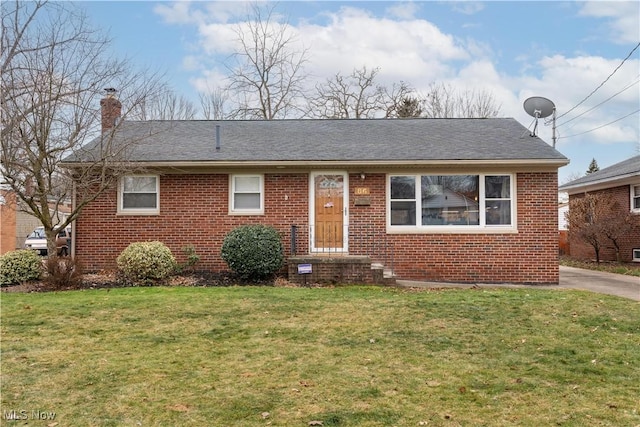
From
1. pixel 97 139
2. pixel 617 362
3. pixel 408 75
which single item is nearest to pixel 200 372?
pixel 617 362

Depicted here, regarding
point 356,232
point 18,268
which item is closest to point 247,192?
point 356,232

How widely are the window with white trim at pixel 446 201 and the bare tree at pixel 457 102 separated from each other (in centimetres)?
2112

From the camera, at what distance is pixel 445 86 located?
32500mm

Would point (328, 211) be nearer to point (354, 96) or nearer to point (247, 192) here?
point (247, 192)

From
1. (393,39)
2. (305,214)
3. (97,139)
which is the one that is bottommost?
(305,214)

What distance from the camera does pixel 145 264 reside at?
10266 millimetres

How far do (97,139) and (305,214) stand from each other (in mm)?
5630

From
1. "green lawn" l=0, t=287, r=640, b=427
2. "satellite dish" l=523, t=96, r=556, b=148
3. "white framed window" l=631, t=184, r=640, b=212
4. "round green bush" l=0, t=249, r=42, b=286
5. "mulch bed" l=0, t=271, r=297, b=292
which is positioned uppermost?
"satellite dish" l=523, t=96, r=556, b=148

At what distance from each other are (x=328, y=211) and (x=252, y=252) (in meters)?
2.40

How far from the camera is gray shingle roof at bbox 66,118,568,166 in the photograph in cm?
1168

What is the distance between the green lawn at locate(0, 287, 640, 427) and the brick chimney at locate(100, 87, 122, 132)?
5.26 metres

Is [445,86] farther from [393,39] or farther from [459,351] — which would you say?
[459,351]

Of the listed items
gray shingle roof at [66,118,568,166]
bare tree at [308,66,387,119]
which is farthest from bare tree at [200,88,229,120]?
gray shingle roof at [66,118,568,166]

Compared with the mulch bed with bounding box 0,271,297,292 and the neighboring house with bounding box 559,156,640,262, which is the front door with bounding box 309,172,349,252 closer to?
the mulch bed with bounding box 0,271,297,292
